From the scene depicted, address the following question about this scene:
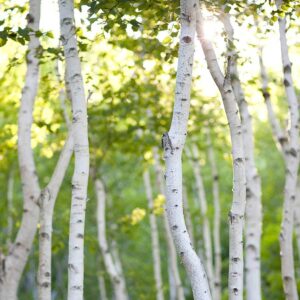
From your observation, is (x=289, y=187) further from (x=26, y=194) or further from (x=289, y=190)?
(x=26, y=194)

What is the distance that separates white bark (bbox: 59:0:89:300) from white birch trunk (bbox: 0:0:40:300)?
208 centimetres

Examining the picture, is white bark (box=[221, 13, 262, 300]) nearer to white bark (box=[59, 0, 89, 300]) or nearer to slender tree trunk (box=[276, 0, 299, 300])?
slender tree trunk (box=[276, 0, 299, 300])

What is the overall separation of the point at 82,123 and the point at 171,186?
1611 mm

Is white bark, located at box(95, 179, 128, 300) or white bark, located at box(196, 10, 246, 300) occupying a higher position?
white bark, located at box(95, 179, 128, 300)

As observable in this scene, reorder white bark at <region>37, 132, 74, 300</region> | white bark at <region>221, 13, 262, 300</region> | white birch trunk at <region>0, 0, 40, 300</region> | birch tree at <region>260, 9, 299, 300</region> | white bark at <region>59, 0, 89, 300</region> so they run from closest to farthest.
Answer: white bark at <region>59, 0, 89, 300</region> → white bark at <region>37, 132, 74, 300</region> → birch tree at <region>260, 9, 299, 300</region> → white birch trunk at <region>0, 0, 40, 300</region> → white bark at <region>221, 13, 262, 300</region>

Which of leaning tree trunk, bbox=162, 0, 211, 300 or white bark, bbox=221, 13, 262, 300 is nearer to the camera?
Answer: leaning tree trunk, bbox=162, 0, 211, 300

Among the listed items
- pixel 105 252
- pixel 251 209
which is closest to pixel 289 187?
pixel 251 209

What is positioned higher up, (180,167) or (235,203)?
(180,167)

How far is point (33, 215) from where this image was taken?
9.23 metres

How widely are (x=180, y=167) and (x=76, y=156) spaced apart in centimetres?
147

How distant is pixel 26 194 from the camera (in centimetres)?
930

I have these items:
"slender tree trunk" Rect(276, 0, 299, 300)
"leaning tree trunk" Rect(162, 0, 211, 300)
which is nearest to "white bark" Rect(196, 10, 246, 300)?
"leaning tree trunk" Rect(162, 0, 211, 300)

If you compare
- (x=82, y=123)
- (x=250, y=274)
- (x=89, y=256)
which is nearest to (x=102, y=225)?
(x=250, y=274)

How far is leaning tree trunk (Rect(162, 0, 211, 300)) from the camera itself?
570 cm
